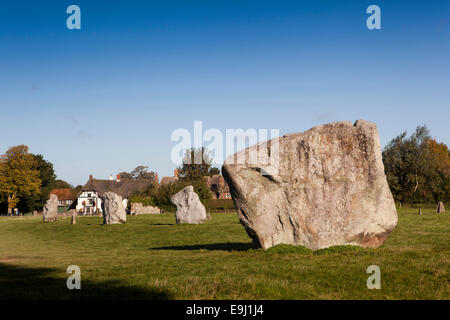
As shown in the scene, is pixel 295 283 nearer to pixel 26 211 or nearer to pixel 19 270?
pixel 19 270

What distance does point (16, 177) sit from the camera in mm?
82250

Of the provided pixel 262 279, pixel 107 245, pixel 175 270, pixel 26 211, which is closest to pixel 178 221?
pixel 107 245

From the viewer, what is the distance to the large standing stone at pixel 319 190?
577 inches

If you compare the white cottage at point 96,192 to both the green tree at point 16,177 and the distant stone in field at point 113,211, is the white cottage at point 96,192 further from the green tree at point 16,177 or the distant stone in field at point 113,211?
the distant stone in field at point 113,211

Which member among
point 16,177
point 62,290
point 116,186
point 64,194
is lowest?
point 62,290

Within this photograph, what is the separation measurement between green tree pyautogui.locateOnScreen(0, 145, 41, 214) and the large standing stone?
253 feet

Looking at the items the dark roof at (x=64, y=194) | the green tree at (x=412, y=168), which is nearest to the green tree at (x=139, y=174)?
the dark roof at (x=64, y=194)

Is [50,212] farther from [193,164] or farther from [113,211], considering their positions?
[193,164]

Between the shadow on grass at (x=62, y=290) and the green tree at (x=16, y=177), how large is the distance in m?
A: 77.3

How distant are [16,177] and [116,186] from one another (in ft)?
74.0

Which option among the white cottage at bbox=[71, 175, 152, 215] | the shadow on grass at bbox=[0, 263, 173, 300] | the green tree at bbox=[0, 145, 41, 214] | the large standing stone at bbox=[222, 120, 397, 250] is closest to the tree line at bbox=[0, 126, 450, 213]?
the green tree at bbox=[0, 145, 41, 214]

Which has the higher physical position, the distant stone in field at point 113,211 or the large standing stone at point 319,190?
the large standing stone at point 319,190

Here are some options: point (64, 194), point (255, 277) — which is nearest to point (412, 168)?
point (255, 277)

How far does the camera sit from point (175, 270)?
12.2m
